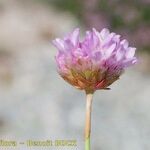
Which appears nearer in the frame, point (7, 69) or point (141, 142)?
point (141, 142)

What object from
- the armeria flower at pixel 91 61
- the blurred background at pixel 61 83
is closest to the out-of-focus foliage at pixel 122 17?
the blurred background at pixel 61 83

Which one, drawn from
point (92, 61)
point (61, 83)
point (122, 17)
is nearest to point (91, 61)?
point (92, 61)

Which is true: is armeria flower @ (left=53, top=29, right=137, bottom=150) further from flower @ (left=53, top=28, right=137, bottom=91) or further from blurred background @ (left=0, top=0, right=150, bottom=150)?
blurred background @ (left=0, top=0, right=150, bottom=150)

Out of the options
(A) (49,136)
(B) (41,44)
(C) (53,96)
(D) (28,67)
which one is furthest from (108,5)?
(A) (49,136)

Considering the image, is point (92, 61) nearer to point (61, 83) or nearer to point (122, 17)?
point (61, 83)

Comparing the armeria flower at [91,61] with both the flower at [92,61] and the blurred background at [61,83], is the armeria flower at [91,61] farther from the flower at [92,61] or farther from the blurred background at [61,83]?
the blurred background at [61,83]

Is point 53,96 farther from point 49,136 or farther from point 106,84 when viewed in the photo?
point 106,84
